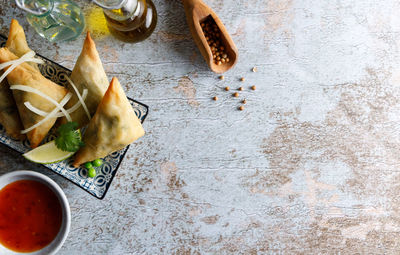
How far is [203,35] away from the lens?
1684 millimetres

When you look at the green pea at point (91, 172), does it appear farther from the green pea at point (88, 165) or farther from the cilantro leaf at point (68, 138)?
the cilantro leaf at point (68, 138)

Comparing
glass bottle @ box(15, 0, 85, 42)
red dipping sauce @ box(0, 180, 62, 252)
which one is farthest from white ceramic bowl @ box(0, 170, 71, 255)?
glass bottle @ box(15, 0, 85, 42)

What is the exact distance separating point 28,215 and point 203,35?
1181 mm

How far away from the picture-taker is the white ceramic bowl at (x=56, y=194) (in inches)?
57.6

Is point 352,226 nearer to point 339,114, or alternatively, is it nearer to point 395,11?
point 339,114

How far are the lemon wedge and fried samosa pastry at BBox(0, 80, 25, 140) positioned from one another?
0.13 meters

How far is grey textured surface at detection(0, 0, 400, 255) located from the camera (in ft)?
5.76

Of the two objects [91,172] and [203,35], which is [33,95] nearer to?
[91,172]

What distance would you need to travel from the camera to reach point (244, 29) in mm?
1798

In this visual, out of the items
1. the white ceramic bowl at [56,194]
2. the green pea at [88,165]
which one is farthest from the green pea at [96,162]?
the white ceramic bowl at [56,194]

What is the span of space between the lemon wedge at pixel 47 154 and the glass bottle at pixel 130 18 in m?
0.63

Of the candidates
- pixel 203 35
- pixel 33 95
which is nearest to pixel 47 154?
pixel 33 95

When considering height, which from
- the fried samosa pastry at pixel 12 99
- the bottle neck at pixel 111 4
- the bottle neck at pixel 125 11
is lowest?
the fried samosa pastry at pixel 12 99

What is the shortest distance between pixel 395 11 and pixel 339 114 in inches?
25.5
